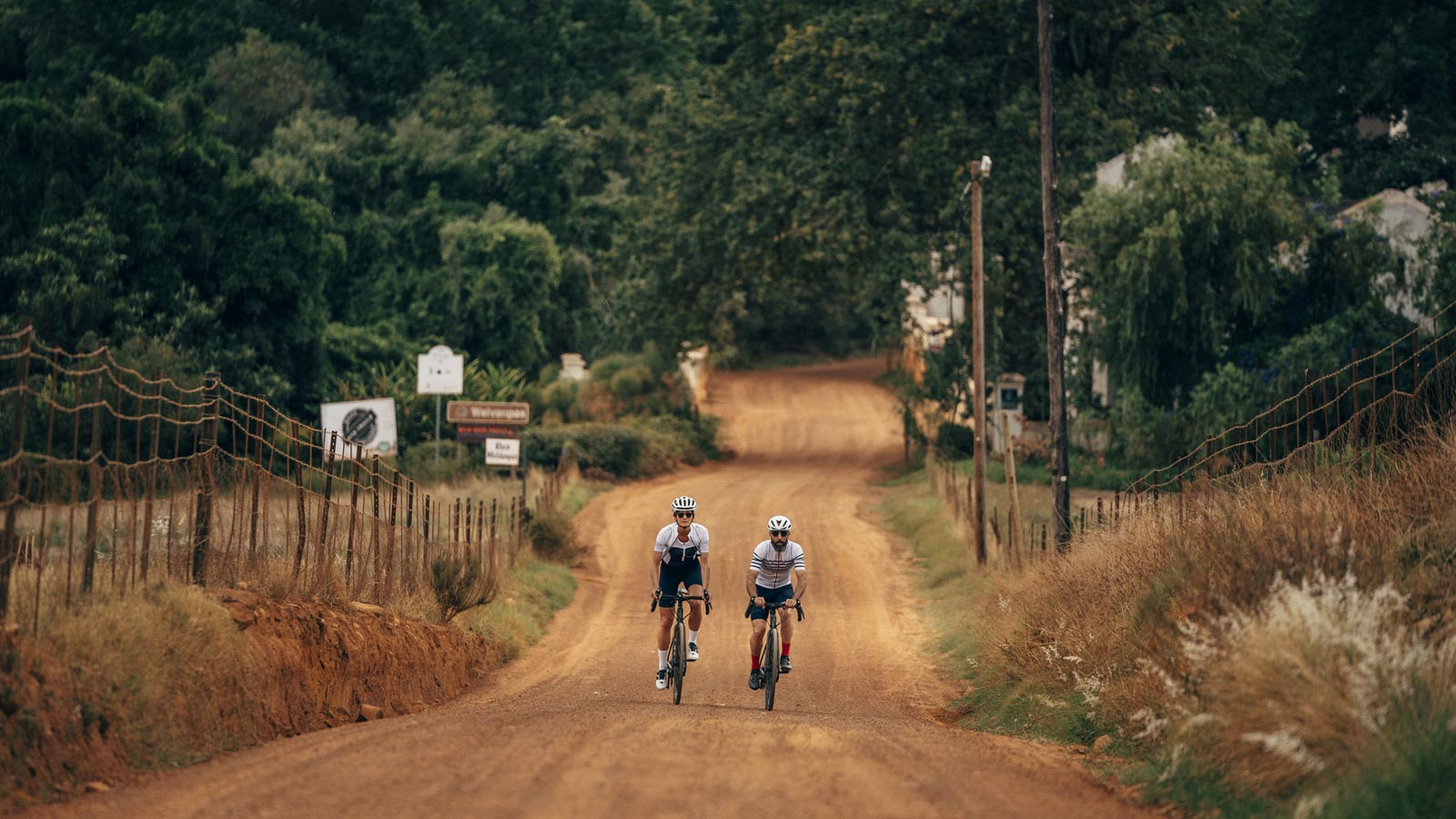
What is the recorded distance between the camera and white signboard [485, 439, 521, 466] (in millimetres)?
30781

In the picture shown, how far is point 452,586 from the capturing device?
1977 cm

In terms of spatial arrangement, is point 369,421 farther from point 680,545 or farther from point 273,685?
point 273,685

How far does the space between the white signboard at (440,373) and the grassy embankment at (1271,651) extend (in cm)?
1912

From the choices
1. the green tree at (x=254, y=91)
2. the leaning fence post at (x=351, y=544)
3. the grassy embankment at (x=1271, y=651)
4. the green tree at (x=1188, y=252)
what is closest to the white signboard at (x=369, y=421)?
the green tree at (x=1188, y=252)

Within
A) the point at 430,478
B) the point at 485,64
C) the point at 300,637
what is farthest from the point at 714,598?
the point at 485,64

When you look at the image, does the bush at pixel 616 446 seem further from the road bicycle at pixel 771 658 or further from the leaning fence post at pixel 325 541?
the road bicycle at pixel 771 658

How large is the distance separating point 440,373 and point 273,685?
2145cm

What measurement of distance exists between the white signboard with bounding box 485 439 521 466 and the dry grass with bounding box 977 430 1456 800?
16.4 metres

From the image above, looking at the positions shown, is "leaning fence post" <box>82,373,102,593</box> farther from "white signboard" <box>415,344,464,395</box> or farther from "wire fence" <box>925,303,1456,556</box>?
"white signboard" <box>415,344,464,395</box>

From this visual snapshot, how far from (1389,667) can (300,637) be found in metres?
9.06

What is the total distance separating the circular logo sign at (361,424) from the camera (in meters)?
35.6

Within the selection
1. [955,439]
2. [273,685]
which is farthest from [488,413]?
[955,439]

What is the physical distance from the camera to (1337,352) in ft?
114

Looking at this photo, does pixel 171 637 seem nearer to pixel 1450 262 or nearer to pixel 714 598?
pixel 714 598
